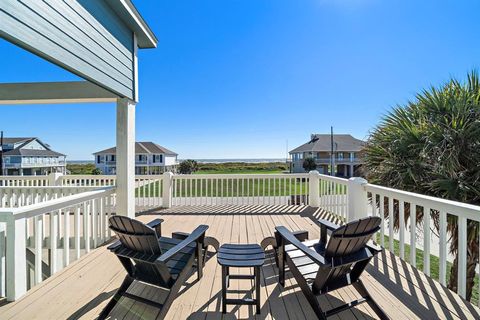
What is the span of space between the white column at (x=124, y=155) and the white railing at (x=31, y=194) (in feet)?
1.74

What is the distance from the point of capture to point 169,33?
302 inches

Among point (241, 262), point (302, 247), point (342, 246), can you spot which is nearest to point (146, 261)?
point (241, 262)

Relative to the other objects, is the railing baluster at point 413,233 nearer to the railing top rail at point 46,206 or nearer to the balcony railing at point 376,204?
the balcony railing at point 376,204

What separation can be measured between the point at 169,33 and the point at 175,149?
4495 centimetres

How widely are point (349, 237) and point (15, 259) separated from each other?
9.85 ft

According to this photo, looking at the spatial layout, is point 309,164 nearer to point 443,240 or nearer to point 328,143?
point 328,143

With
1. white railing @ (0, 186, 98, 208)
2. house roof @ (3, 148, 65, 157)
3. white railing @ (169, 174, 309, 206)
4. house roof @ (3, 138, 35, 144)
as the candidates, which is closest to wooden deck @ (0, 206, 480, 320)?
white railing @ (0, 186, 98, 208)

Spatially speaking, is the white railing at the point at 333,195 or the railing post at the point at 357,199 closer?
the railing post at the point at 357,199

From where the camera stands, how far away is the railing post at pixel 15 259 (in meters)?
2.14

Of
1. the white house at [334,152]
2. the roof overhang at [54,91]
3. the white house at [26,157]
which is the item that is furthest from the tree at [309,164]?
the white house at [26,157]

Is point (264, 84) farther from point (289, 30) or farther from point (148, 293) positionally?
point (148, 293)

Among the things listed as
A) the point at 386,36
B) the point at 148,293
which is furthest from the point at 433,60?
the point at 148,293

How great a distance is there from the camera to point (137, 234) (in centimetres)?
195

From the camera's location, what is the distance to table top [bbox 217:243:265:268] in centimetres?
201
